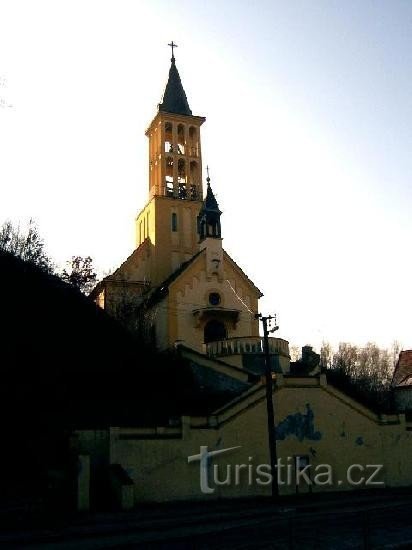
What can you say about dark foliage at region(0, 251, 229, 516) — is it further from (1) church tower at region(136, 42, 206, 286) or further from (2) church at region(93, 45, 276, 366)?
(1) church tower at region(136, 42, 206, 286)

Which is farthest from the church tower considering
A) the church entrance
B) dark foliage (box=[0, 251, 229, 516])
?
dark foliage (box=[0, 251, 229, 516])

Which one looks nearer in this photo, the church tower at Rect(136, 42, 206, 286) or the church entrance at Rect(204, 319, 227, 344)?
the church entrance at Rect(204, 319, 227, 344)

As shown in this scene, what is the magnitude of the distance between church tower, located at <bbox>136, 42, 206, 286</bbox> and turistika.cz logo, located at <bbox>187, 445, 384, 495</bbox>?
23906 mm

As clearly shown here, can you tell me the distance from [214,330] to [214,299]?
2193mm

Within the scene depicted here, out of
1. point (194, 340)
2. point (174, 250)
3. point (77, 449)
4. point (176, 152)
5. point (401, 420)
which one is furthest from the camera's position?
point (176, 152)

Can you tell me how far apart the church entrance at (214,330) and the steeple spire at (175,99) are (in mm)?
20210

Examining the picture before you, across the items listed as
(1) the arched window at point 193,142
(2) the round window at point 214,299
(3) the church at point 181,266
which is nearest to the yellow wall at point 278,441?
(3) the church at point 181,266

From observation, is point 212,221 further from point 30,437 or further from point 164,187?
point 30,437

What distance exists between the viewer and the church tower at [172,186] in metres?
48.9

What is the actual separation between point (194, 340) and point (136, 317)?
17.3 ft

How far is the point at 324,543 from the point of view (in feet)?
37.7

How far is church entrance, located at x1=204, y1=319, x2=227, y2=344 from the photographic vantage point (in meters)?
43.9

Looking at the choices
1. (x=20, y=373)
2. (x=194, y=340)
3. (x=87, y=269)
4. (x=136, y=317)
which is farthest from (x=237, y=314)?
(x=20, y=373)

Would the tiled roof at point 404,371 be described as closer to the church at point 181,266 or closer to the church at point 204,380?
the church at point 204,380
